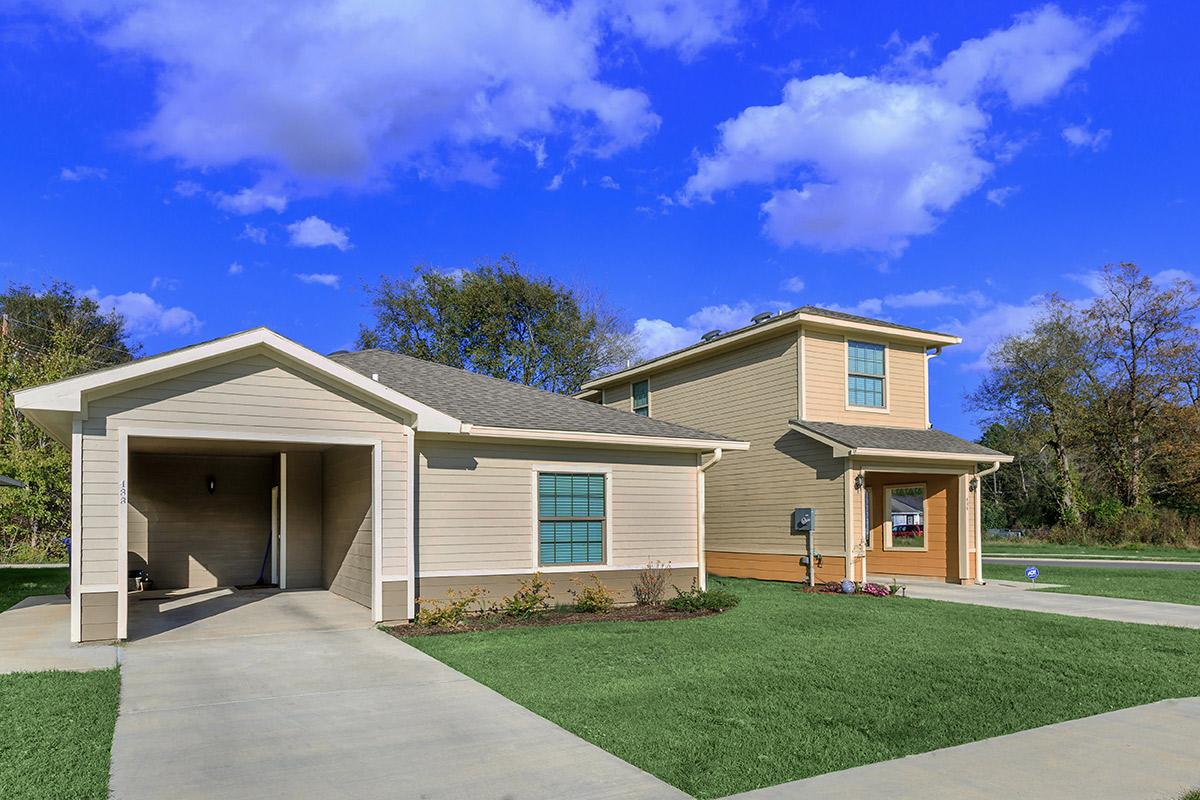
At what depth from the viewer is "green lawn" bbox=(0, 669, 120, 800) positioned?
15.1 feet

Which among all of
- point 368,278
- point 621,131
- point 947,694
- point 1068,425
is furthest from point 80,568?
point 1068,425

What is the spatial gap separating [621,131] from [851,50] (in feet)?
22.8

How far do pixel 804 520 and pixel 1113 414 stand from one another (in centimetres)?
2939

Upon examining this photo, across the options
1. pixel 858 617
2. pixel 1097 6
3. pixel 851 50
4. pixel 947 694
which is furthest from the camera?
pixel 851 50

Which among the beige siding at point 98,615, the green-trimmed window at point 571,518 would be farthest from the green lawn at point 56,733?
the green-trimmed window at point 571,518

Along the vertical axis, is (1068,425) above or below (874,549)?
above

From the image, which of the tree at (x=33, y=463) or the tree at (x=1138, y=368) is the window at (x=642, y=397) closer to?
the tree at (x=33, y=463)

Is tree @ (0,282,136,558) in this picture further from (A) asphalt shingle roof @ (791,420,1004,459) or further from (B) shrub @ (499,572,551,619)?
(A) asphalt shingle roof @ (791,420,1004,459)

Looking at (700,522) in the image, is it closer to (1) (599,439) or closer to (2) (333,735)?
(1) (599,439)

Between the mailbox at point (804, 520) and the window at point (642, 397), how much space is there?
5986 mm

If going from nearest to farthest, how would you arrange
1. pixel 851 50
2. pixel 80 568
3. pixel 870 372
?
pixel 80 568
pixel 851 50
pixel 870 372

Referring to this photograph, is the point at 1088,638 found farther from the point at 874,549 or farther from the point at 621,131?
the point at 621,131

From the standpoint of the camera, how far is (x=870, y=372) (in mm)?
17844

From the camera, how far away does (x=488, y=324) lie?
123ft
